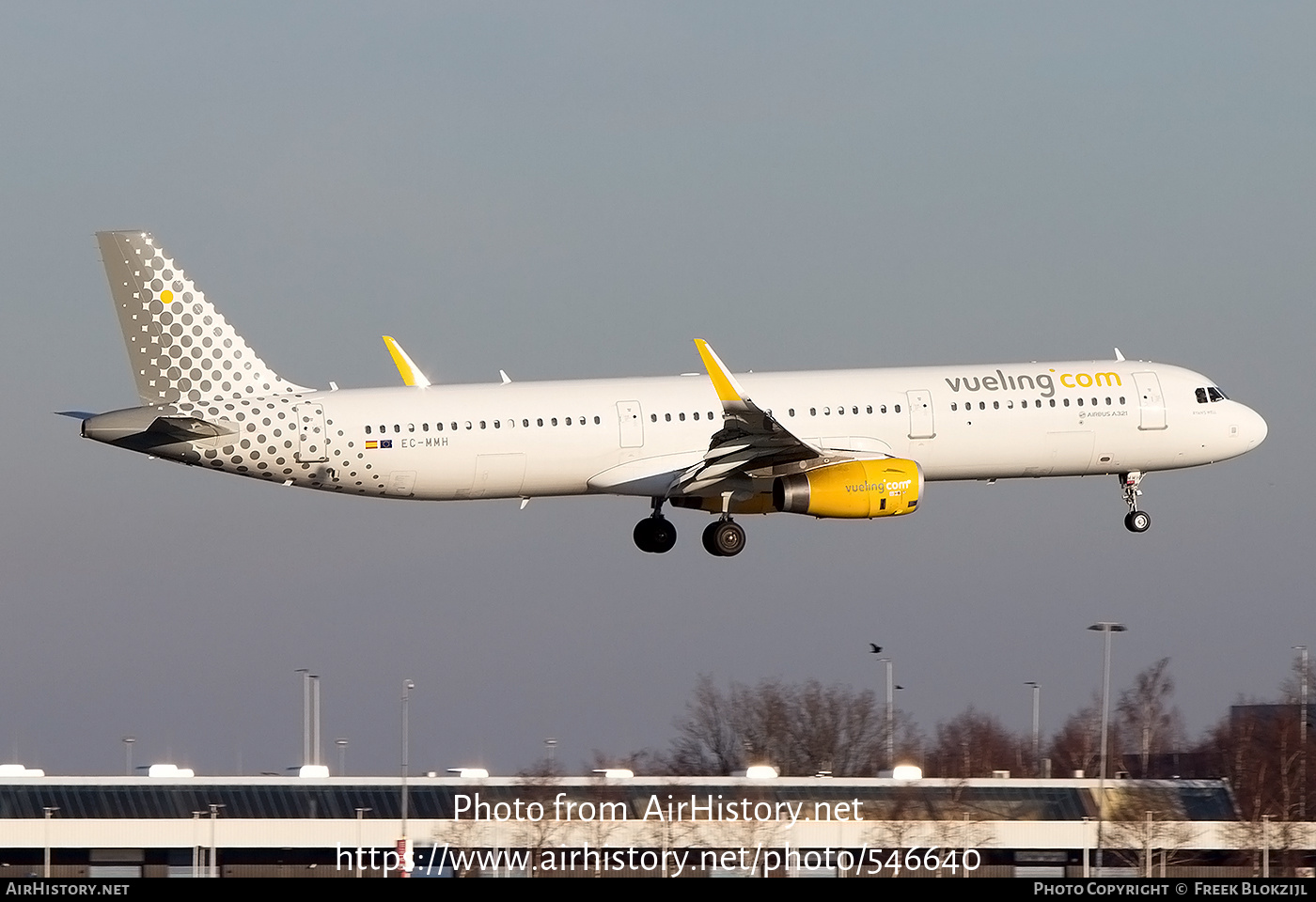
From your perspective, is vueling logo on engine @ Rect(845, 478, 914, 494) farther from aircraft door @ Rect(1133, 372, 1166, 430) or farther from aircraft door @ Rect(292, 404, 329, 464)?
aircraft door @ Rect(292, 404, 329, 464)

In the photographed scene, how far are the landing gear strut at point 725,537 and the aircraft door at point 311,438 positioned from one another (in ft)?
36.4

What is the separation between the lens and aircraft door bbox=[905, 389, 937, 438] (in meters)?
56.0

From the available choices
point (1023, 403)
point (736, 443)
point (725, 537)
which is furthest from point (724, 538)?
point (1023, 403)

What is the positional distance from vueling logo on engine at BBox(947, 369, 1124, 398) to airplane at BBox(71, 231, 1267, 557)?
52mm

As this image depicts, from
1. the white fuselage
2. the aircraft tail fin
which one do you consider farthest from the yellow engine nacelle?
the aircraft tail fin

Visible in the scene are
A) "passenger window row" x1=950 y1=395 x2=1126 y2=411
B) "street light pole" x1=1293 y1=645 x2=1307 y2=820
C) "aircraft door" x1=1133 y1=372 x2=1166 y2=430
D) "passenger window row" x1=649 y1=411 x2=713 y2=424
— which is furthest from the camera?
"street light pole" x1=1293 y1=645 x2=1307 y2=820

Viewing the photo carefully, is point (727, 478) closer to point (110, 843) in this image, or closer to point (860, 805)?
point (860, 805)

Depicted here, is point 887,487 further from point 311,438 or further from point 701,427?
point 311,438

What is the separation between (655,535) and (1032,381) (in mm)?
11445

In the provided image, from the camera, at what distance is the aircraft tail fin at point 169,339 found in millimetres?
53500

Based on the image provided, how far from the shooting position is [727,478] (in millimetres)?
55375
